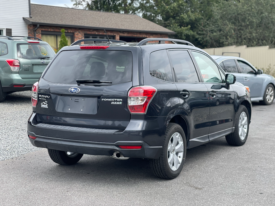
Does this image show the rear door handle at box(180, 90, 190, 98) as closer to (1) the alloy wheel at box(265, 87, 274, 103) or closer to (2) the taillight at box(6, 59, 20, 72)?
(2) the taillight at box(6, 59, 20, 72)

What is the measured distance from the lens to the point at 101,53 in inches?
184

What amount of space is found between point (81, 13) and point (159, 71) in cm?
2588

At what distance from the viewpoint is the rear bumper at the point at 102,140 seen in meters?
4.29

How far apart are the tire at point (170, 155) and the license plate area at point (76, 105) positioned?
38.2 inches

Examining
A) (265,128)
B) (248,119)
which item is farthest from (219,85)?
(265,128)

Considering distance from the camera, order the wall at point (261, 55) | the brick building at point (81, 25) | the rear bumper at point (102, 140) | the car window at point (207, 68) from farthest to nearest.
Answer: the wall at point (261, 55) < the brick building at point (81, 25) < the car window at point (207, 68) < the rear bumper at point (102, 140)

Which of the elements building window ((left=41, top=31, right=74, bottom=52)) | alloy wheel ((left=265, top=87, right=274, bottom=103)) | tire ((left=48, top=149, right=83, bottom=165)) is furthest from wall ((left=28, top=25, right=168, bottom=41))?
tire ((left=48, top=149, right=83, bottom=165))

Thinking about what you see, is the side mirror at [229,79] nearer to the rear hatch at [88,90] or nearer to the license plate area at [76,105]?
the rear hatch at [88,90]

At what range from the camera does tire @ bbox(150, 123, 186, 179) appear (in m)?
4.62

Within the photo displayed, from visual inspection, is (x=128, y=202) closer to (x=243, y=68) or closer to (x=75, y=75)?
(x=75, y=75)

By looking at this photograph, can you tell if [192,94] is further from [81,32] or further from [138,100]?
[81,32]

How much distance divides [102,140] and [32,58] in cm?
779

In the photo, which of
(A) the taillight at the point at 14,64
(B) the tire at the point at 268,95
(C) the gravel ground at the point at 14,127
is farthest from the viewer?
(B) the tire at the point at 268,95

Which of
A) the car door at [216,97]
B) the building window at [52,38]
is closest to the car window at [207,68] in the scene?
the car door at [216,97]
